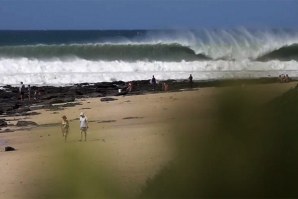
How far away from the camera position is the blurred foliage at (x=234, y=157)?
2020 mm

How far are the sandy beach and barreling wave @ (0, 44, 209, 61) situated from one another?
21.1m

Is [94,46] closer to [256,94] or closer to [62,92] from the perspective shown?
[62,92]

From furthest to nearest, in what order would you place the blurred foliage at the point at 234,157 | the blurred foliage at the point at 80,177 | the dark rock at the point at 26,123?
1. the dark rock at the point at 26,123
2. the blurred foliage at the point at 80,177
3. the blurred foliage at the point at 234,157

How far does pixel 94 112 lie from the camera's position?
829 inches

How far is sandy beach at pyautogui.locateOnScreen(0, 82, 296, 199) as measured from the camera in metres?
2.22

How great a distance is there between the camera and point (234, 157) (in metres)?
2.09

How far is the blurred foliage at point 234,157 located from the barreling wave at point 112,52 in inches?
1659

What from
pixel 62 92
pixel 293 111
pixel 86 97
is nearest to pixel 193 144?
pixel 293 111

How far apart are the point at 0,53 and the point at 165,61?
13781 millimetres

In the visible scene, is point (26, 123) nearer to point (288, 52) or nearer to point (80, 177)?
point (80, 177)

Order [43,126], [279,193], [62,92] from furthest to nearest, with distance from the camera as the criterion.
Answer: [62,92] → [43,126] → [279,193]

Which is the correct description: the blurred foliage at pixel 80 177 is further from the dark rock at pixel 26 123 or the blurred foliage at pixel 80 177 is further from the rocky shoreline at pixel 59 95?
the rocky shoreline at pixel 59 95

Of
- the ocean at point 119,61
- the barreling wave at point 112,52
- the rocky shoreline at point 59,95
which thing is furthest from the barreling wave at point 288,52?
the rocky shoreline at point 59,95

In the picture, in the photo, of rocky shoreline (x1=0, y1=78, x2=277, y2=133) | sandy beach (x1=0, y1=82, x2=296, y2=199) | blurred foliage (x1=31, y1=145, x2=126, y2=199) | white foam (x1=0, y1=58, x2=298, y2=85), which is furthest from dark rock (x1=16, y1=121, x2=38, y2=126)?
blurred foliage (x1=31, y1=145, x2=126, y2=199)
